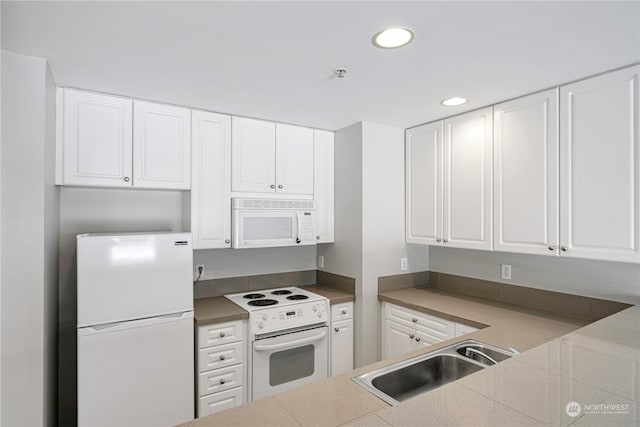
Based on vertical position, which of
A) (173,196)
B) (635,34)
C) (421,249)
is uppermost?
(635,34)

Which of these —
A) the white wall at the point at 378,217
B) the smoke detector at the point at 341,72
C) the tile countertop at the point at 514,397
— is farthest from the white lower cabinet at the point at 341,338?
the smoke detector at the point at 341,72

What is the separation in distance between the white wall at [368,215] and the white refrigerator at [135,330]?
134 cm

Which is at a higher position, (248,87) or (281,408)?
(248,87)

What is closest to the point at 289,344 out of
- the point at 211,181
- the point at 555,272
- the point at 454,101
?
the point at 211,181

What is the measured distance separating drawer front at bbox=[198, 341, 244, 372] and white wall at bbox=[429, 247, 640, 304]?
1.94m

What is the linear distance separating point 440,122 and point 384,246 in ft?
3.68

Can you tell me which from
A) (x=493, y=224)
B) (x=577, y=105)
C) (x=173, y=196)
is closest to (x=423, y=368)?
(x=493, y=224)

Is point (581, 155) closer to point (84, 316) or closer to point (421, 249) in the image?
point (421, 249)

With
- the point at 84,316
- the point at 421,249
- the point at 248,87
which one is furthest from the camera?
the point at 421,249

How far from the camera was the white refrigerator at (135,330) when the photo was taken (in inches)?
75.5

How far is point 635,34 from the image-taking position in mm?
1476

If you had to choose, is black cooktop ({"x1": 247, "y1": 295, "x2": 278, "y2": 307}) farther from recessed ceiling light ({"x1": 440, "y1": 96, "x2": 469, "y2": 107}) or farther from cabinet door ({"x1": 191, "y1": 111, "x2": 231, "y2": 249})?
recessed ceiling light ({"x1": 440, "y1": 96, "x2": 469, "y2": 107})

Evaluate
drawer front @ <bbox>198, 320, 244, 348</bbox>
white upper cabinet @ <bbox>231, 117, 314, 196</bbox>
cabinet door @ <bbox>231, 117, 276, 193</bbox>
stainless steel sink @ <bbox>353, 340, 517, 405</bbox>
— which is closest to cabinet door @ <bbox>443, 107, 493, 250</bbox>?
stainless steel sink @ <bbox>353, 340, 517, 405</bbox>

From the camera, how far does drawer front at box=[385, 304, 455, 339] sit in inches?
94.0
